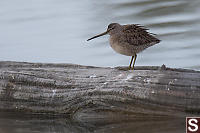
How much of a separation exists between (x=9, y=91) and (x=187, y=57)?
2954mm

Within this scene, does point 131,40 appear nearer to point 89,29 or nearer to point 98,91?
point 98,91

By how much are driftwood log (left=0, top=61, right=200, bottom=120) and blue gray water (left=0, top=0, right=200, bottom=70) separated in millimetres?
2194

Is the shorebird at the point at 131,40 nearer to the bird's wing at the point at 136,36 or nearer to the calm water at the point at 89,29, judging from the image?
the bird's wing at the point at 136,36

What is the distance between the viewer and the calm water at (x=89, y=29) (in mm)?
7582

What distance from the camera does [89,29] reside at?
8.73 metres

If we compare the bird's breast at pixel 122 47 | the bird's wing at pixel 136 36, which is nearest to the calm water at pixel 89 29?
the bird's wing at pixel 136 36

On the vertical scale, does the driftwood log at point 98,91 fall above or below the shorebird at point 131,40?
below

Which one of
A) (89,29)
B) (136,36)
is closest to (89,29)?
(89,29)

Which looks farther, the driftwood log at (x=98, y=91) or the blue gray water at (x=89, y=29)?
the blue gray water at (x=89, y=29)

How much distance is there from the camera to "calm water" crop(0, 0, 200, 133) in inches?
299

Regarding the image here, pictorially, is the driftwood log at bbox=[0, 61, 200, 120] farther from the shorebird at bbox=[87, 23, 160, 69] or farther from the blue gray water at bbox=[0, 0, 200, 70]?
the blue gray water at bbox=[0, 0, 200, 70]

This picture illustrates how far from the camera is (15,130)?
16.5ft

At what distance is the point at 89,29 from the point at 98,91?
398 centimetres

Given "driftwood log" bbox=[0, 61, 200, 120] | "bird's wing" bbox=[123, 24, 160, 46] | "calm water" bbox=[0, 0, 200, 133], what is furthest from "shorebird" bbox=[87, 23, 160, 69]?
"calm water" bbox=[0, 0, 200, 133]
